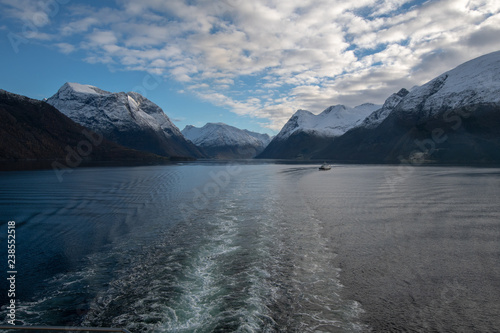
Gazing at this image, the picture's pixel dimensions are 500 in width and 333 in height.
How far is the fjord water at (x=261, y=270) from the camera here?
11.8 m

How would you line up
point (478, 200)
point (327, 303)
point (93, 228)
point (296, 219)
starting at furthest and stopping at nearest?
point (478, 200), point (296, 219), point (93, 228), point (327, 303)

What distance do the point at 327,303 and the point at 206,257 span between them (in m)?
8.48

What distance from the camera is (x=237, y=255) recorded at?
18938 millimetres

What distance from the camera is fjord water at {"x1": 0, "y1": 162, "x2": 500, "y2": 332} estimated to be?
1175cm

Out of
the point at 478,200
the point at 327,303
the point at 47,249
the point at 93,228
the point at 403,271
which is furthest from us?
the point at 478,200

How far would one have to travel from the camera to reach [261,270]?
648 inches

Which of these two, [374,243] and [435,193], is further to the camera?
[435,193]

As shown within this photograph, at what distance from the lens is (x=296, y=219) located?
2988 cm

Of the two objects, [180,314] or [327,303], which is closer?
[180,314]

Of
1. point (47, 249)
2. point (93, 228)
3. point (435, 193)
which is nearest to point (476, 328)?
point (47, 249)

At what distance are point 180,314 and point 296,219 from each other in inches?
765

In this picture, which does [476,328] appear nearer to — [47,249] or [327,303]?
[327,303]

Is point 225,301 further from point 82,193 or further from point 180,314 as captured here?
point 82,193

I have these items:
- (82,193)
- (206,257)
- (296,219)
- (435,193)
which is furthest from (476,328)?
(82,193)
